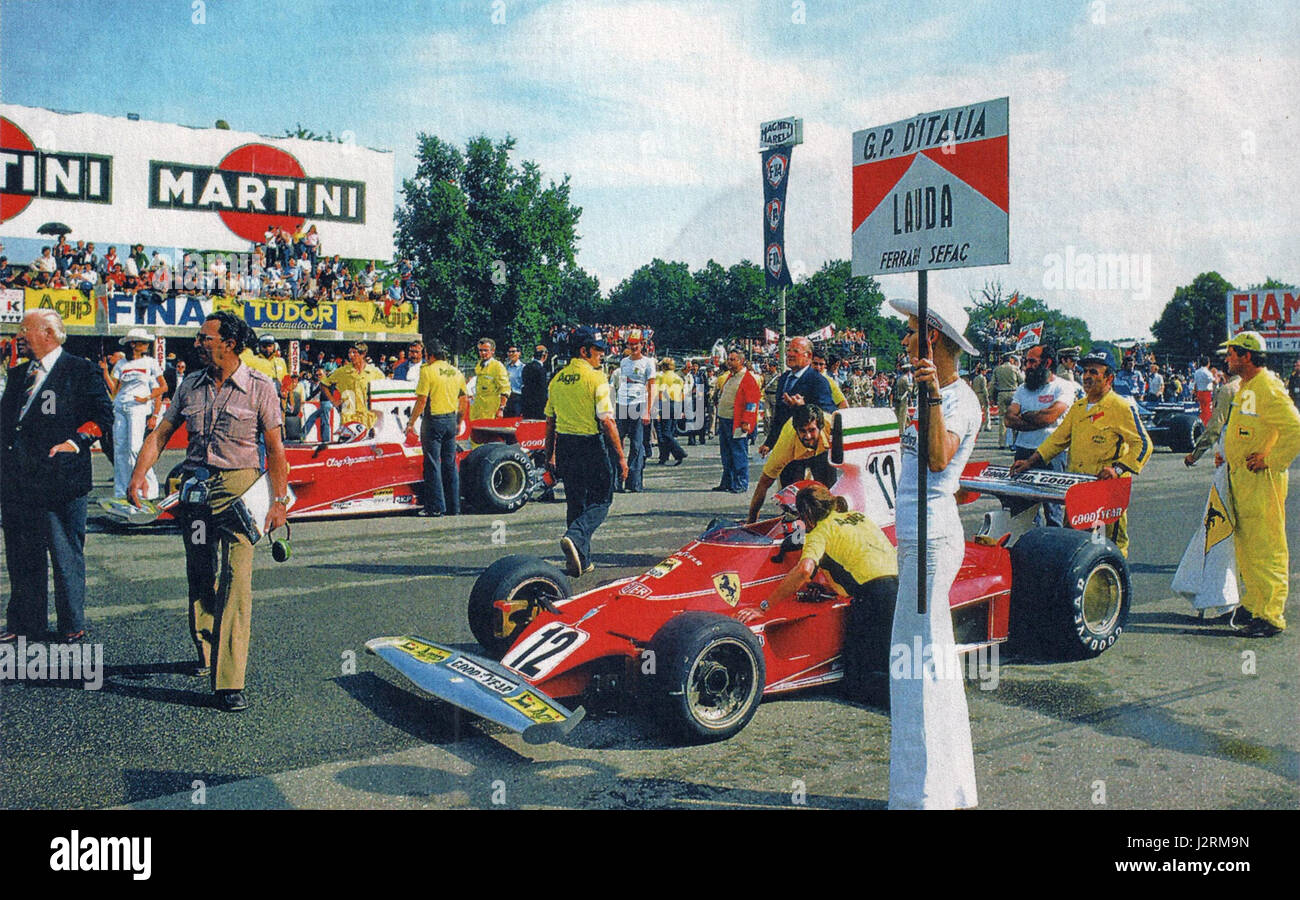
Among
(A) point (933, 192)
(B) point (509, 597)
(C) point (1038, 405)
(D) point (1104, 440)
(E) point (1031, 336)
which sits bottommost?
(B) point (509, 597)

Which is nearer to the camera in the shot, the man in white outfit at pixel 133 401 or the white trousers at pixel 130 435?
the man in white outfit at pixel 133 401

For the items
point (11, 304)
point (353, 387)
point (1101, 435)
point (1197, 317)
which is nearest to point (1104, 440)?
point (1101, 435)

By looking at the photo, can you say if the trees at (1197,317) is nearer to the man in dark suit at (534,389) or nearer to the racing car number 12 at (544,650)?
the man in dark suit at (534,389)

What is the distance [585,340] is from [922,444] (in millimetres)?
3974

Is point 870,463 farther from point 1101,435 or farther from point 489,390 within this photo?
point 489,390

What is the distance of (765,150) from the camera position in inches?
850

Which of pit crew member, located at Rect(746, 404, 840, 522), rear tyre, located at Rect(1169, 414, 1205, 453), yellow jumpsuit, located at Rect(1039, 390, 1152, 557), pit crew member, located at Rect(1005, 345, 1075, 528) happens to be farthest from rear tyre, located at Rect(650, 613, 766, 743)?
rear tyre, located at Rect(1169, 414, 1205, 453)

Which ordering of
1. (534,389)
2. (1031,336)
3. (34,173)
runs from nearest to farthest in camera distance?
(534,389) < (1031,336) < (34,173)

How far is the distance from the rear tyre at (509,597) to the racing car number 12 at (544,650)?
1.95 feet

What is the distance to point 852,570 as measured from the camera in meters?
4.95

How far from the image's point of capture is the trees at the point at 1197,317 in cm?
9344

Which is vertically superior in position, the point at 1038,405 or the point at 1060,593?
the point at 1038,405

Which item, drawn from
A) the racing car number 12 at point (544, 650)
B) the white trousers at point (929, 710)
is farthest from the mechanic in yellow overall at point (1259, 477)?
the racing car number 12 at point (544, 650)

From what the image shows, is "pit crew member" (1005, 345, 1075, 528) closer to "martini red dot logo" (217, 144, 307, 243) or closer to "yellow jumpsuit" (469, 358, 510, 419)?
"yellow jumpsuit" (469, 358, 510, 419)
